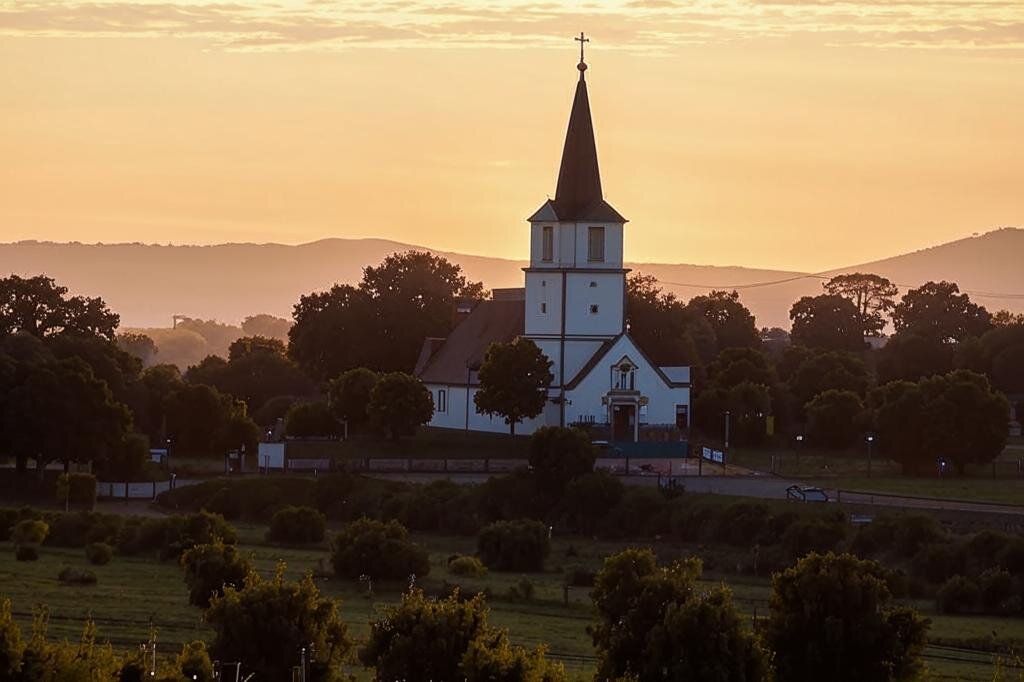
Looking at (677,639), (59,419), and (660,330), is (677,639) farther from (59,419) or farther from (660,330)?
(660,330)

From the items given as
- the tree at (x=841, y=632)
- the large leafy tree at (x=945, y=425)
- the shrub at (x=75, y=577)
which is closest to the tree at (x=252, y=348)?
the large leafy tree at (x=945, y=425)

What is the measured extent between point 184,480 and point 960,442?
87.0 feet

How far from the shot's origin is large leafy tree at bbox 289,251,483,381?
104 m

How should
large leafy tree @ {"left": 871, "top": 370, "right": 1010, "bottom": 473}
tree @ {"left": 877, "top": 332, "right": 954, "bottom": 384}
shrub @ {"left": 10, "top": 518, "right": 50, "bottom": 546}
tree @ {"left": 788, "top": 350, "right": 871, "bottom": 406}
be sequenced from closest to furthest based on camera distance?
1. shrub @ {"left": 10, "top": 518, "right": 50, "bottom": 546}
2. large leafy tree @ {"left": 871, "top": 370, "right": 1010, "bottom": 473}
3. tree @ {"left": 788, "top": 350, "right": 871, "bottom": 406}
4. tree @ {"left": 877, "top": 332, "right": 954, "bottom": 384}

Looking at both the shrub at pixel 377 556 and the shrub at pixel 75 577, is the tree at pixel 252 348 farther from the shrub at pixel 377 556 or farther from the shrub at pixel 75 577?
the shrub at pixel 75 577

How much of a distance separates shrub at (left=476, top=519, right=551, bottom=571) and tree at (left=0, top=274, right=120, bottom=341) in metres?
37.7

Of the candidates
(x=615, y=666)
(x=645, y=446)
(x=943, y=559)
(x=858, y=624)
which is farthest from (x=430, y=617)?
(x=645, y=446)

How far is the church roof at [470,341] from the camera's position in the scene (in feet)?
316

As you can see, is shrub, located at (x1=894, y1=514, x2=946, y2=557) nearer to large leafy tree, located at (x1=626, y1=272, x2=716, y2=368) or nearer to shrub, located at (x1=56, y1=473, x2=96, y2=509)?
shrub, located at (x1=56, y1=473, x2=96, y2=509)

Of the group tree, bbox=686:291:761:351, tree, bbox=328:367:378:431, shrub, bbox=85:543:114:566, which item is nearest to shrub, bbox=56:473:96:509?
shrub, bbox=85:543:114:566

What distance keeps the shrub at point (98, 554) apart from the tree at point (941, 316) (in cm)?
6021

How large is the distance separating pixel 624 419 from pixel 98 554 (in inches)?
1224

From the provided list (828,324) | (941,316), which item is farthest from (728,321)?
(941,316)

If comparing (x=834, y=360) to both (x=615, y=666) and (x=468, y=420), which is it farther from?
(x=615, y=666)
